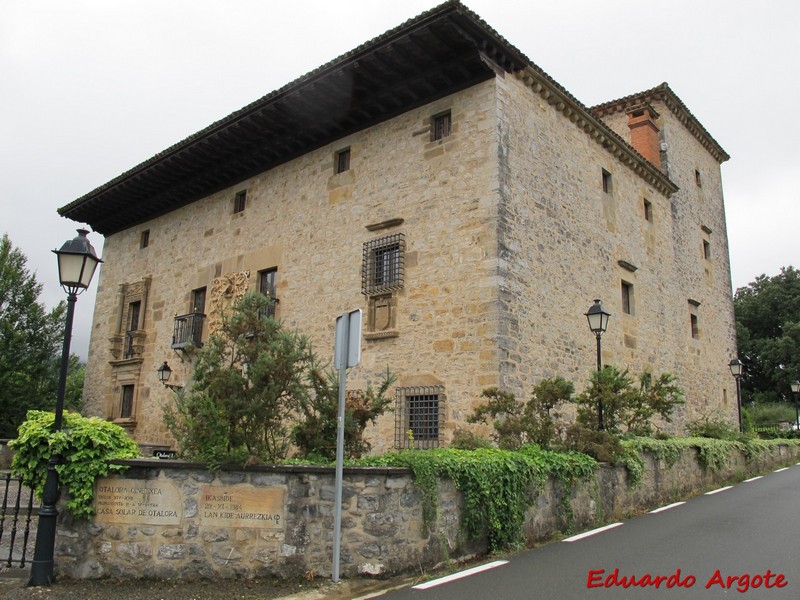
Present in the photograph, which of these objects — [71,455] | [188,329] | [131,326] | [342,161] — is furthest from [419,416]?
[131,326]

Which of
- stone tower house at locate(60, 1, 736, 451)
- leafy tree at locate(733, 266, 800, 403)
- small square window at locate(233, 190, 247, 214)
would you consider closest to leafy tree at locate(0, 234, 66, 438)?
stone tower house at locate(60, 1, 736, 451)

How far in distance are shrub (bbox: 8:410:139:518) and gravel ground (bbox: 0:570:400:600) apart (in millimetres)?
685

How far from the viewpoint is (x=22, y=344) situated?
25094 mm

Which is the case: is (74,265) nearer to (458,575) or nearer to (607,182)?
(458,575)

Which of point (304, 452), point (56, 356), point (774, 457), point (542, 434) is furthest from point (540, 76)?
point (56, 356)

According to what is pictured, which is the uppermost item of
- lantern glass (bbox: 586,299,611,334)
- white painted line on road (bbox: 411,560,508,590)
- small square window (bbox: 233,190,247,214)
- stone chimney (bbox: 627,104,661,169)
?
stone chimney (bbox: 627,104,661,169)

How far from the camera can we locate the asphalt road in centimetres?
538

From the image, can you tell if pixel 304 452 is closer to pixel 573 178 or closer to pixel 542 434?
pixel 542 434

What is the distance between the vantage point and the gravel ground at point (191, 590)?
17.5 ft

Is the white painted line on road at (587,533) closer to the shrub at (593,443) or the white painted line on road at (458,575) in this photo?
the shrub at (593,443)

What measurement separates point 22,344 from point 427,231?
772 inches

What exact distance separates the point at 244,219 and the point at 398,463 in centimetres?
1261

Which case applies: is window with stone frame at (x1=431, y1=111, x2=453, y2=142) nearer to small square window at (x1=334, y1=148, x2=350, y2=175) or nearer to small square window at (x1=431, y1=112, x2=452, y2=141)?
small square window at (x1=431, y1=112, x2=452, y2=141)

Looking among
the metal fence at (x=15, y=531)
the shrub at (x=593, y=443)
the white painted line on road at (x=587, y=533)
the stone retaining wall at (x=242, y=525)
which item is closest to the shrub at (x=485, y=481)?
the stone retaining wall at (x=242, y=525)
